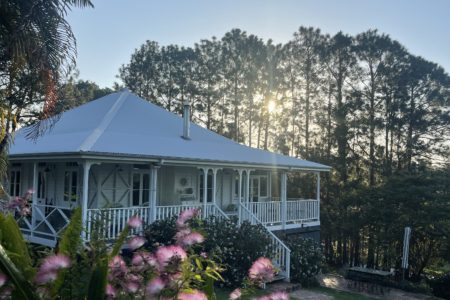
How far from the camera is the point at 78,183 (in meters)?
14.9

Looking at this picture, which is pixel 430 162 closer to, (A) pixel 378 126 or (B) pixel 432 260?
(A) pixel 378 126

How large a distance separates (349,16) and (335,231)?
14.4 metres

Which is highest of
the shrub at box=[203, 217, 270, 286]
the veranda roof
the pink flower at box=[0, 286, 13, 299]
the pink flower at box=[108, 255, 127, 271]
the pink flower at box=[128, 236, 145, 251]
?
the veranda roof

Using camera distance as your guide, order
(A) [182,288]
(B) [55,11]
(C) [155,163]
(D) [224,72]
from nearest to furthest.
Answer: (A) [182,288] → (B) [55,11] → (C) [155,163] → (D) [224,72]

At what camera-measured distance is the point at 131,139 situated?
14.3 m

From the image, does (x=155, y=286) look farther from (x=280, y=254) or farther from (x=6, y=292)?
(x=280, y=254)

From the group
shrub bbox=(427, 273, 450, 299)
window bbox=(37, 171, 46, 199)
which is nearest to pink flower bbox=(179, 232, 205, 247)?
window bbox=(37, 171, 46, 199)

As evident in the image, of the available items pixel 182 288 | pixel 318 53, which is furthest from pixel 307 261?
pixel 318 53

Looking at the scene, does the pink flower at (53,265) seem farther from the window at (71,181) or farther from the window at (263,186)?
the window at (263,186)

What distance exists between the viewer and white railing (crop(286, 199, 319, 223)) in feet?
58.4

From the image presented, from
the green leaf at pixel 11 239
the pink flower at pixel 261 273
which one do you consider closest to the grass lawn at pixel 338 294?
the pink flower at pixel 261 273

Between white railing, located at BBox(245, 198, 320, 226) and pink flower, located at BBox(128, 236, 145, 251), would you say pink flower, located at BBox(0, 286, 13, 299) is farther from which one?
white railing, located at BBox(245, 198, 320, 226)

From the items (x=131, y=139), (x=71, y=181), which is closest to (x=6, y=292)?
(x=131, y=139)

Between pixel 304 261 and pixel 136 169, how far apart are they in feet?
21.8
